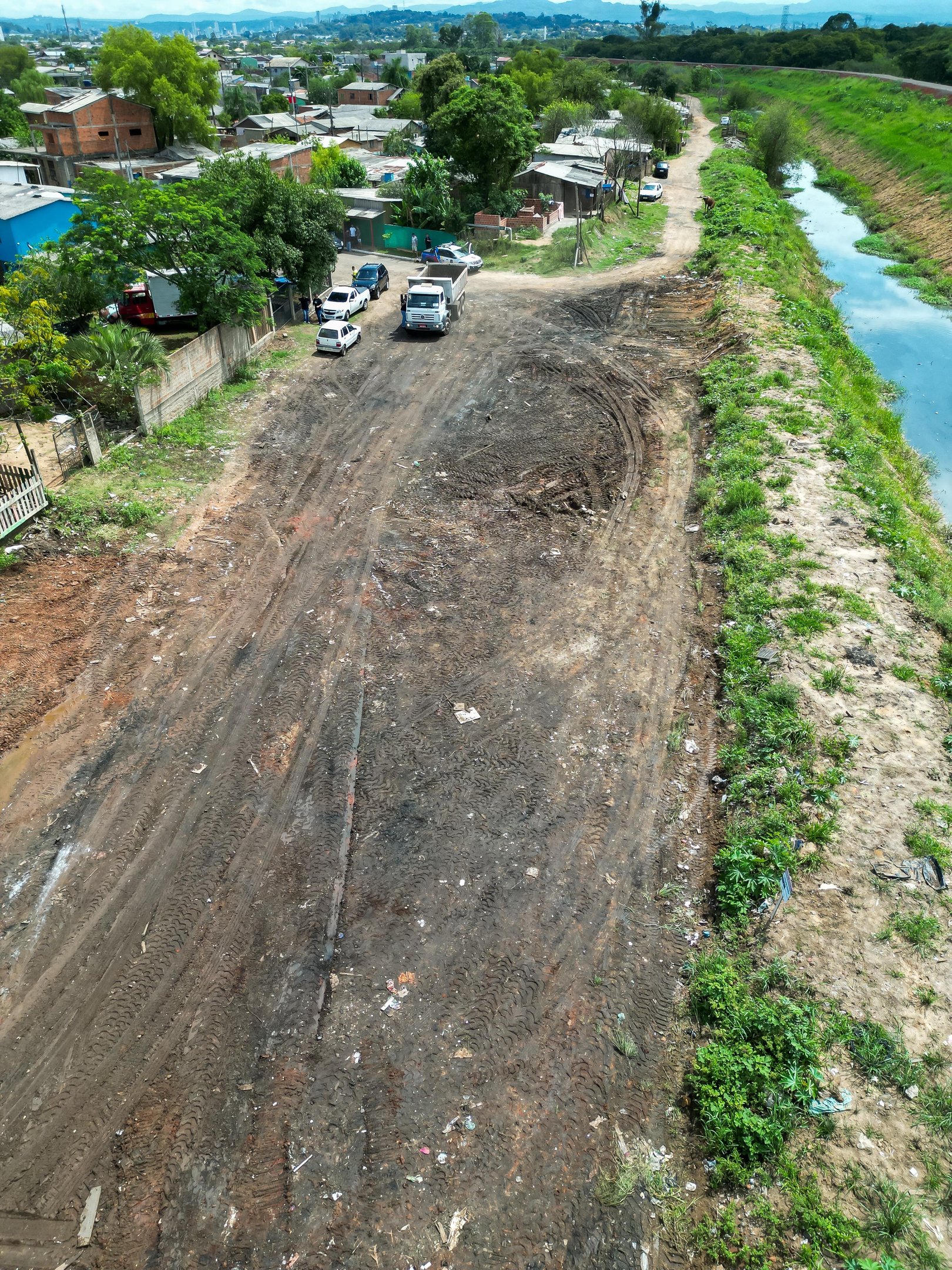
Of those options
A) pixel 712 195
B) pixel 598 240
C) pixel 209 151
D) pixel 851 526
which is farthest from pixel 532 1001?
pixel 209 151

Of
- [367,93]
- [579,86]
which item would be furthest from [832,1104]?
[367,93]

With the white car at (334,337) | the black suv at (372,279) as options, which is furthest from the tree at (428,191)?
the white car at (334,337)

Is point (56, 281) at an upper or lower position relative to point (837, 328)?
upper

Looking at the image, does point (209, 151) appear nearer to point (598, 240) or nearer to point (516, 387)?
point (598, 240)

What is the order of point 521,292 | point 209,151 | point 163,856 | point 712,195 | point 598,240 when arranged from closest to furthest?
point 163,856 < point 521,292 < point 598,240 < point 712,195 < point 209,151

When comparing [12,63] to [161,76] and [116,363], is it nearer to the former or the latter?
[161,76]

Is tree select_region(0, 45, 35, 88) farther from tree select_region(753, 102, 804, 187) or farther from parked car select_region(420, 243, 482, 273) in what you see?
parked car select_region(420, 243, 482, 273)
